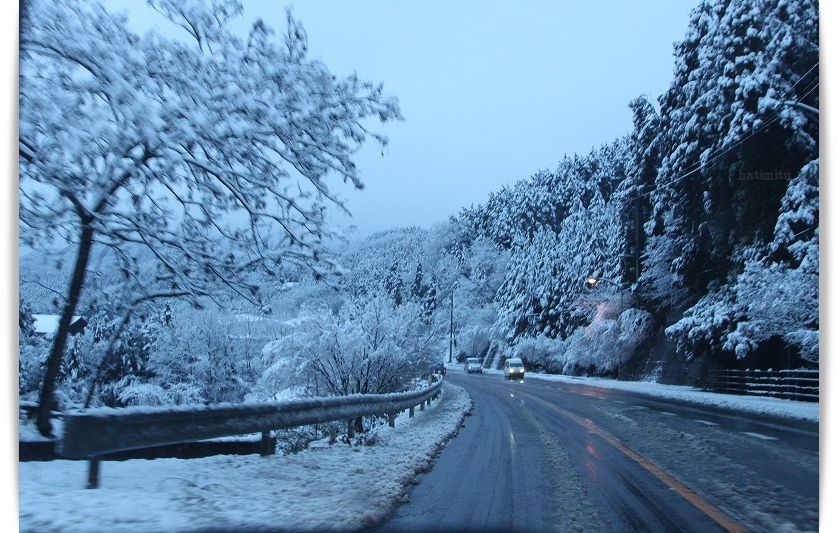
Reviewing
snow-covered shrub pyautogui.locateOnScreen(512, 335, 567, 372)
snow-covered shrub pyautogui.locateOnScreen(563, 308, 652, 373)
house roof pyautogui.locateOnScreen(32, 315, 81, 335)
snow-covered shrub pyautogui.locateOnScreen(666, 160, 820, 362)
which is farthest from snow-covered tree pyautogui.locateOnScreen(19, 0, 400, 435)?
snow-covered shrub pyautogui.locateOnScreen(512, 335, 567, 372)

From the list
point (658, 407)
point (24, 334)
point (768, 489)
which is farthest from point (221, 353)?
point (658, 407)

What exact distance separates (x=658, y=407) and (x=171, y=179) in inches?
665

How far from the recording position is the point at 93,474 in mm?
6410

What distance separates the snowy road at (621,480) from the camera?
259 inches

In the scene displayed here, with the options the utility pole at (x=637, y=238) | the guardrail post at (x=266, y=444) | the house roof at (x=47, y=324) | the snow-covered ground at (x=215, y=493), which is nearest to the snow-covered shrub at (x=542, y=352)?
the utility pole at (x=637, y=238)

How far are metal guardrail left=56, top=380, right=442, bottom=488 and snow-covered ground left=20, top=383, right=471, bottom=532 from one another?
1.10 feet

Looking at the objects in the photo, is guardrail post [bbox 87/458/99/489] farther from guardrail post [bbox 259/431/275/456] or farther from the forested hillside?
the forested hillside

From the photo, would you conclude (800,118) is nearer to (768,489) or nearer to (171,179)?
(768,489)

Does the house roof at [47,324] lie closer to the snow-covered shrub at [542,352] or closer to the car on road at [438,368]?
the car on road at [438,368]

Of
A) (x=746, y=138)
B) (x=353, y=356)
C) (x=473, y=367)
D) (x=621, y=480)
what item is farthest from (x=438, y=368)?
(x=473, y=367)

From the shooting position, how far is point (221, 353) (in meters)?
14.8

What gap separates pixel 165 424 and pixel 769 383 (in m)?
23.7

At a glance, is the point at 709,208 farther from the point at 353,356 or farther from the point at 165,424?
the point at 165,424

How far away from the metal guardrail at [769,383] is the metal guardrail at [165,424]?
56.7 ft
